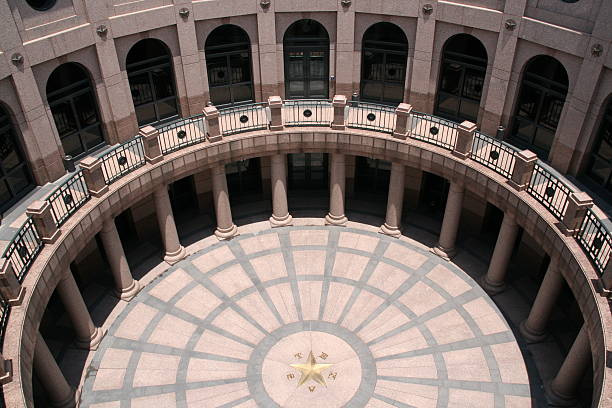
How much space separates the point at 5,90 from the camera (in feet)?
78.8

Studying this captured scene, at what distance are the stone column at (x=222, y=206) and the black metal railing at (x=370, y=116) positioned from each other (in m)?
7.87

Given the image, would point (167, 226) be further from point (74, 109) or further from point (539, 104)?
point (539, 104)

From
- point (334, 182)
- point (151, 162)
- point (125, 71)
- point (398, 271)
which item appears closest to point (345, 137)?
point (334, 182)

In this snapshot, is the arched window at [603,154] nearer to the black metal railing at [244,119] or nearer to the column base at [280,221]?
the black metal railing at [244,119]

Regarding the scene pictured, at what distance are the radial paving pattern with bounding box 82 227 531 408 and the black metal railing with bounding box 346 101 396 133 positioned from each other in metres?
7.00

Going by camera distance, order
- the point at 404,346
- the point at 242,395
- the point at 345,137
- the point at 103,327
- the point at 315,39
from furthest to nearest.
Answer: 1. the point at 315,39
2. the point at 345,137
3. the point at 103,327
4. the point at 404,346
5. the point at 242,395

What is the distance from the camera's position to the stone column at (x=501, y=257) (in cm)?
2708

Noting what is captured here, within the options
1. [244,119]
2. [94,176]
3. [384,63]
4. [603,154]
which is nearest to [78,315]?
[94,176]

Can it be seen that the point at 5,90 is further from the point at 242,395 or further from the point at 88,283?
the point at 242,395

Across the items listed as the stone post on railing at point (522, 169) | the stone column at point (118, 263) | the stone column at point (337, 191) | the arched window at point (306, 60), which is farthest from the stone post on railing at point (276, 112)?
the stone post on railing at point (522, 169)

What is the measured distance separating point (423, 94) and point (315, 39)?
23.6ft

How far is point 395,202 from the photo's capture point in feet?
105

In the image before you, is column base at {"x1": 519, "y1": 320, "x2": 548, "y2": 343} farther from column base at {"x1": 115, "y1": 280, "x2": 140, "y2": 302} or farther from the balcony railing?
column base at {"x1": 115, "y1": 280, "x2": 140, "y2": 302}

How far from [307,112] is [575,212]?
1510 cm
